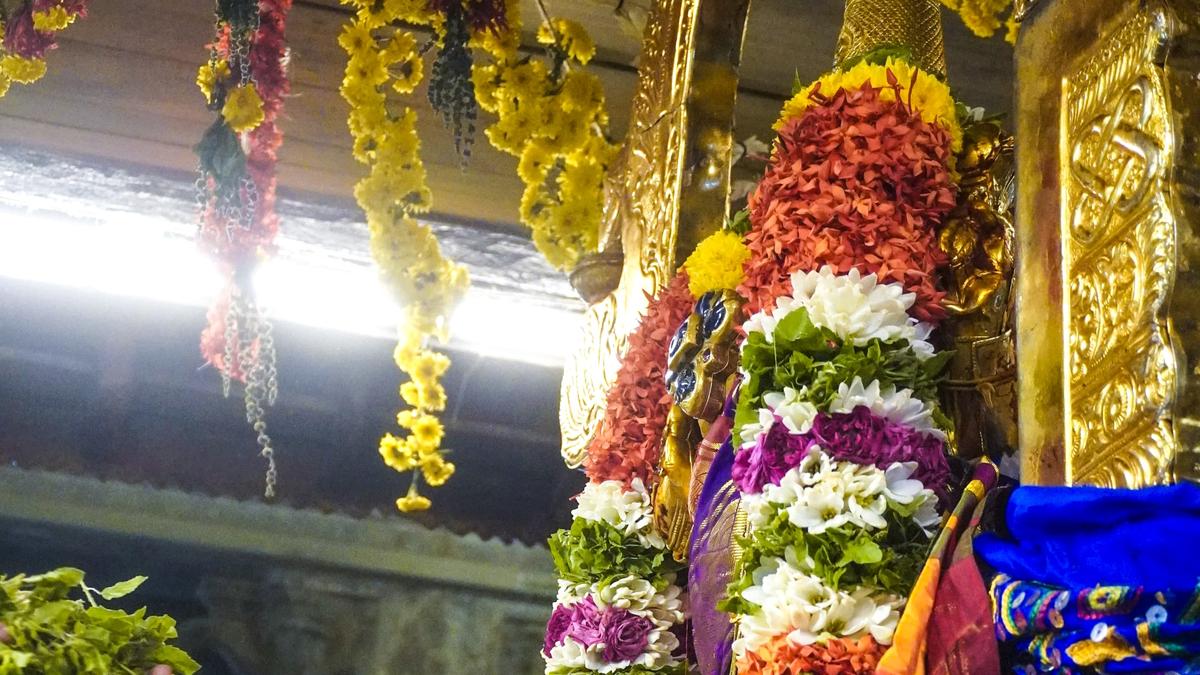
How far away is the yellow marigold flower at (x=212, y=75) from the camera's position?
370 centimetres

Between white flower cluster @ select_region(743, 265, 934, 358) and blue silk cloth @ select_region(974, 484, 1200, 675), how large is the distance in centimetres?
38

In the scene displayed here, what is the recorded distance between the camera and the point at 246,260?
3.87 m

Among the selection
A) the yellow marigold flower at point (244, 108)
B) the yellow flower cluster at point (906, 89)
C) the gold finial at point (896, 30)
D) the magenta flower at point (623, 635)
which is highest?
the yellow marigold flower at point (244, 108)

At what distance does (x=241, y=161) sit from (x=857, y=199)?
6.81 feet

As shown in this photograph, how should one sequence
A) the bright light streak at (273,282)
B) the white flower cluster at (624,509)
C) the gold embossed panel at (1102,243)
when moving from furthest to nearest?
the bright light streak at (273,282)
the white flower cluster at (624,509)
the gold embossed panel at (1102,243)

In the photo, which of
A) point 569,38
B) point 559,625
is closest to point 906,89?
point 559,625

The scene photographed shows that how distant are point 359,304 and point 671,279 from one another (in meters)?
2.67

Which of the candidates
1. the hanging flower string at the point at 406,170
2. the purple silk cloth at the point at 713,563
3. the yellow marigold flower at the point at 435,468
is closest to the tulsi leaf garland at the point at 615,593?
the purple silk cloth at the point at 713,563

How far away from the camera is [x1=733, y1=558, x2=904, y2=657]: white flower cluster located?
1.97 m

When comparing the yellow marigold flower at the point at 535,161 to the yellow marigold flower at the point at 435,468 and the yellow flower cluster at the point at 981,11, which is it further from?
the yellow flower cluster at the point at 981,11

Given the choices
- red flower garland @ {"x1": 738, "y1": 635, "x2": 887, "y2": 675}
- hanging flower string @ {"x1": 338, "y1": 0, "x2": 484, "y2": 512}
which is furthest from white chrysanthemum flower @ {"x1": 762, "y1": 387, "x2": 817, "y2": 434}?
hanging flower string @ {"x1": 338, "y1": 0, "x2": 484, "y2": 512}

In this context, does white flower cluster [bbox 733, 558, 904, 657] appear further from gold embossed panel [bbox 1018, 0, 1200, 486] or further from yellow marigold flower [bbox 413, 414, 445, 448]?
yellow marigold flower [bbox 413, 414, 445, 448]

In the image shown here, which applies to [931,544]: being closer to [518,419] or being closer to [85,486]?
[518,419]

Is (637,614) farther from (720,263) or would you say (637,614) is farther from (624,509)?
(720,263)
